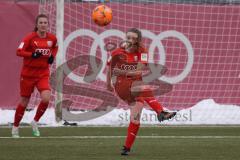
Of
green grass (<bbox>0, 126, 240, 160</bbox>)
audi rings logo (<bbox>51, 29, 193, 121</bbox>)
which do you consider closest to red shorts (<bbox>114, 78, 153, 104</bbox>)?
green grass (<bbox>0, 126, 240, 160</bbox>)

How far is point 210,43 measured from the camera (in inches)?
691

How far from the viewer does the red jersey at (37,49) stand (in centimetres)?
1302

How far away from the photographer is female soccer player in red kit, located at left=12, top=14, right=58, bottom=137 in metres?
13.0

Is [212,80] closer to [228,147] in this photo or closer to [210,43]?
[210,43]

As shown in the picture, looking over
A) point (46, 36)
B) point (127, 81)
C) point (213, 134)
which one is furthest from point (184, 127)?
point (127, 81)

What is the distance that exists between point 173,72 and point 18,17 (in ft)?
12.4

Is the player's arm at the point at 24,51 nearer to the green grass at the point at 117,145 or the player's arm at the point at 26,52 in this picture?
the player's arm at the point at 26,52

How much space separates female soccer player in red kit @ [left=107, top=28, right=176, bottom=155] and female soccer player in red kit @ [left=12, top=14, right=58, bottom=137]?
7.50ft

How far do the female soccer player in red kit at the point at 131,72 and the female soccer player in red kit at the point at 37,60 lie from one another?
2.29 meters

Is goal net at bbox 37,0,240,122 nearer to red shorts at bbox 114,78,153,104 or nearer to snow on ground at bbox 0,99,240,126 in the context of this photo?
snow on ground at bbox 0,99,240,126

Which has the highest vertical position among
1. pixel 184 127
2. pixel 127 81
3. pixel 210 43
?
pixel 127 81

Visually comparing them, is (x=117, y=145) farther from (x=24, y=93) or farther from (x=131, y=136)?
(x=24, y=93)

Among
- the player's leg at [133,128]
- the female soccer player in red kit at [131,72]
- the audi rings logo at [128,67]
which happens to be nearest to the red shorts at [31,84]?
the female soccer player in red kit at [131,72]

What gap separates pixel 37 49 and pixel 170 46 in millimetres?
5118
